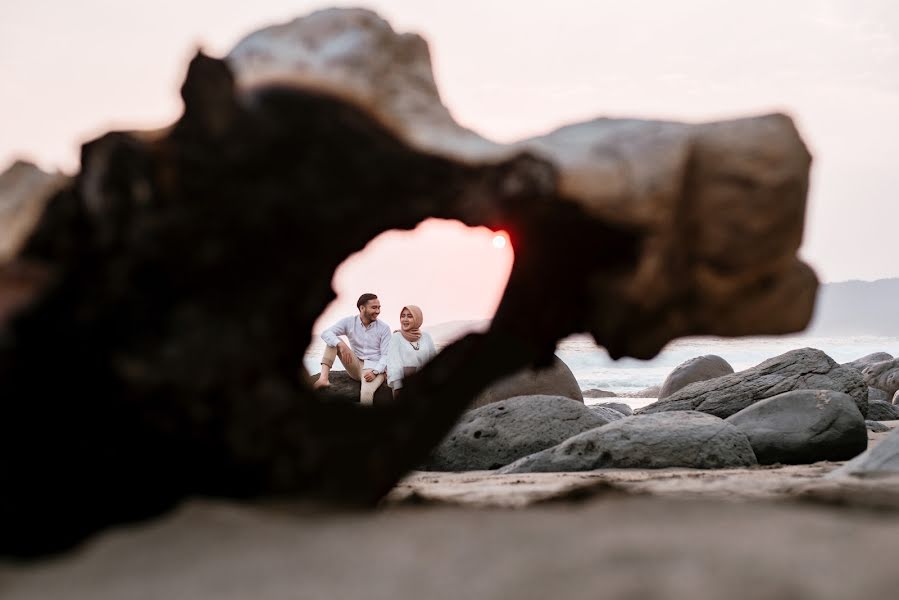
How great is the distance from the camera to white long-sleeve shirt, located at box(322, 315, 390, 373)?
32.7ft

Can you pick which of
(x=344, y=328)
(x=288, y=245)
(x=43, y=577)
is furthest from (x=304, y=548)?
(x=344, y=328)

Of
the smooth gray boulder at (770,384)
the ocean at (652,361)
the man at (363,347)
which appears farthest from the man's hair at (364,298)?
the ocean at (652,361)

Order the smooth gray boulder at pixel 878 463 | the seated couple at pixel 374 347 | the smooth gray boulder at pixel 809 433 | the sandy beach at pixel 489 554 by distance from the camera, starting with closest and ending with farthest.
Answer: the sandy beach at pixel 489 554 → the smooth gray boulder at pixel 878 463 → the smooth gray boulder at pixel 809 433 → the seated couple at pixel 374 347

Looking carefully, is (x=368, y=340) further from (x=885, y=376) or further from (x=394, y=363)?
(x=885, y=376)

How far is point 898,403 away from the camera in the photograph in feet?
47.9

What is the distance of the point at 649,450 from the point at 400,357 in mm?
3666

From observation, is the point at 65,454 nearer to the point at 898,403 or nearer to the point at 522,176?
the point at 522,176

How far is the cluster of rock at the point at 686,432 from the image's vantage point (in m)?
6.55

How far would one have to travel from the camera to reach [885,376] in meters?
18.2

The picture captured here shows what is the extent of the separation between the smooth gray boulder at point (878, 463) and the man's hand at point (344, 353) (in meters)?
6.38

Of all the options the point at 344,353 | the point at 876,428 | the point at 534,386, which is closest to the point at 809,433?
the point at 876,428

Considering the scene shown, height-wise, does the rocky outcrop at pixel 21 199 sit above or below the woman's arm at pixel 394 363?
above

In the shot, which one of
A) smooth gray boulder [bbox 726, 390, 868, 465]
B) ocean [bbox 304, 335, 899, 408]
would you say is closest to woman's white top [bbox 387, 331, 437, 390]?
smooth gray boulder [bbox 726, 390, 868, 465]

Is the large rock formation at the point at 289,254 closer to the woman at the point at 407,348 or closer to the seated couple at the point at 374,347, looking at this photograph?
the woman at the point at 407,348
